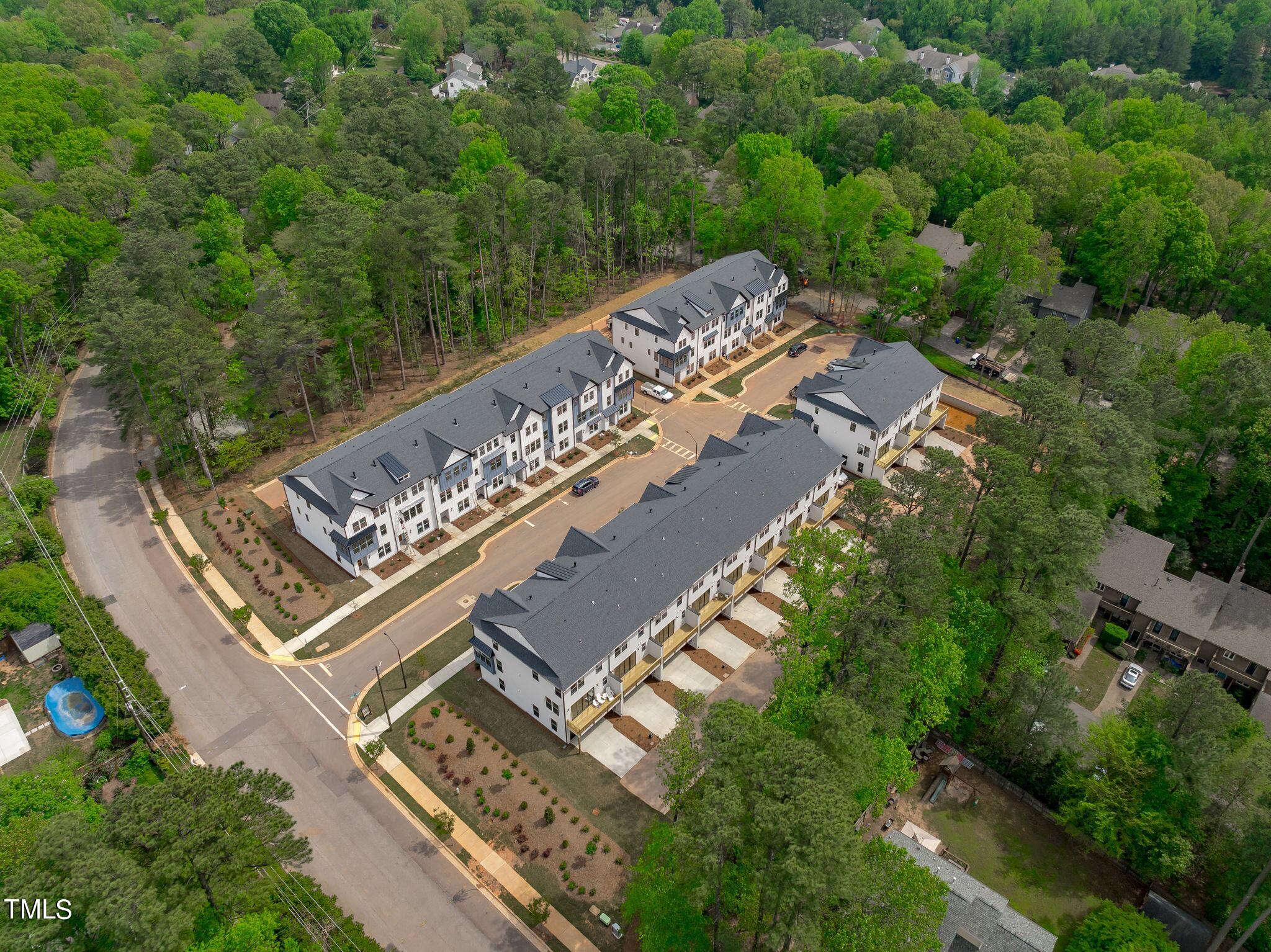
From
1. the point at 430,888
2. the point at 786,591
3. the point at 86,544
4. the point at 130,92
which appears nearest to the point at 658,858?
the point at 430,888

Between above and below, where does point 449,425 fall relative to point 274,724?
above

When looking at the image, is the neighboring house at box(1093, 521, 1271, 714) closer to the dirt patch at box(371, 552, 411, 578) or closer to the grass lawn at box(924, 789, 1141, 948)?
the grass lawn at box(924, 789, 1141, 948)

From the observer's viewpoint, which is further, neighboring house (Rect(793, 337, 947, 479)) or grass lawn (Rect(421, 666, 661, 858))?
neighboring house (Rect(793, 337, 947, 479))

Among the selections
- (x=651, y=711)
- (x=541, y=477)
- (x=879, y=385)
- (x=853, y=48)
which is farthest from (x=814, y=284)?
(x=853, y=48)

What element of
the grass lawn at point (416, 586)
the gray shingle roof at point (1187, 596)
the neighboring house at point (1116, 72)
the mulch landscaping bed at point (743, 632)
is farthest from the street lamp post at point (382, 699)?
the neighboring house at point (1116, 72)

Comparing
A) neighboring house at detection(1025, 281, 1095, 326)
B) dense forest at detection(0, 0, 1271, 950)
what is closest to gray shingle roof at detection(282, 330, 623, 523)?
dense forest at detection(0, 0, 1271, 950)

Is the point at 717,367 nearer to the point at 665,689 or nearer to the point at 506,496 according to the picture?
the point at 506,496
